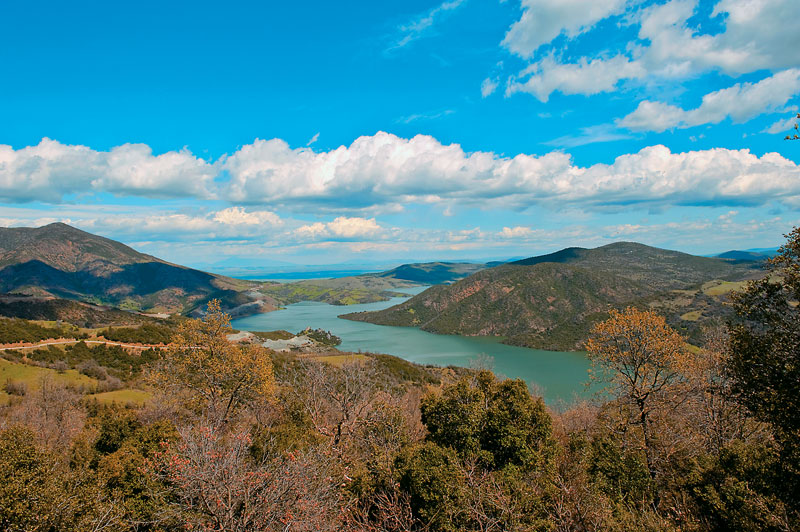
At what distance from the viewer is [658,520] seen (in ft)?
41.1

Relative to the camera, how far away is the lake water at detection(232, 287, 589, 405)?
3538 inches

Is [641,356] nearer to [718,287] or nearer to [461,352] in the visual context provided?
[461,352]

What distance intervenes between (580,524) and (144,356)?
205ft

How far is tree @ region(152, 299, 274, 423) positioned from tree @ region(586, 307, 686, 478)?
17.1 metres

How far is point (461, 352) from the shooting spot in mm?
133375

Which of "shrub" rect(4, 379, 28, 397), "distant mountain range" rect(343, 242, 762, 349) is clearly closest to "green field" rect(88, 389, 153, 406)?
"shrub" rect(4, 379, 28, 397)

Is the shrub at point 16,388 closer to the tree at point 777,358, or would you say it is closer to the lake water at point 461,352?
the tree at point 777,358

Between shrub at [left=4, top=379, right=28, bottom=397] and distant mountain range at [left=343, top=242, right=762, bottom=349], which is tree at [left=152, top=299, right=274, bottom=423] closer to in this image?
shrub at [left=4, top=379, right=28, bottom=397]

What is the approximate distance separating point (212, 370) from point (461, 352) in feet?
394

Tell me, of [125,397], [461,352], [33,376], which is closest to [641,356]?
[125,397]

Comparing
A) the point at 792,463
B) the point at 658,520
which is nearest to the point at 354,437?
the point at 658,520

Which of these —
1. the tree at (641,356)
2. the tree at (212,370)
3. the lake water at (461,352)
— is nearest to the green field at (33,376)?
the tree at (212,370)

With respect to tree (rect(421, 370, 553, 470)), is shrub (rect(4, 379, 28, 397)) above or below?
below

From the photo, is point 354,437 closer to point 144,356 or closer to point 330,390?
point 330,390
